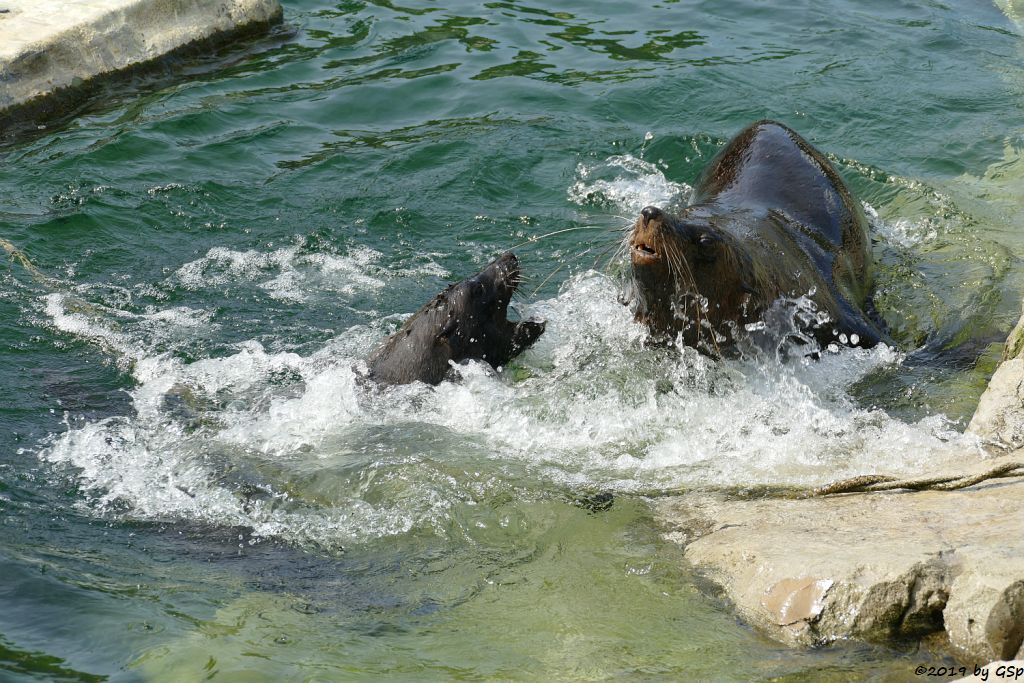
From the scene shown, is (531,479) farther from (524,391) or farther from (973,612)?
(973,612)

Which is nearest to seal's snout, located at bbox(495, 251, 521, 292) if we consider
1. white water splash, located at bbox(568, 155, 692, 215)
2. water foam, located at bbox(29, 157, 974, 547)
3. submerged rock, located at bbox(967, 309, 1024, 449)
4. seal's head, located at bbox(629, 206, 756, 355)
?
water foam, located at bbox(29, 157, 974, 547)

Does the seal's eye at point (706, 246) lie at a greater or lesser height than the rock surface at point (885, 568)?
greater

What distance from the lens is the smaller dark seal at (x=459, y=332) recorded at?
5645 mm

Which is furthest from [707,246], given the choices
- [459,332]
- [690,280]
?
[459,332]

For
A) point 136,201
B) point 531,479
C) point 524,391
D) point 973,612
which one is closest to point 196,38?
point 136,201

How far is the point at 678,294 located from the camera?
17.1ft

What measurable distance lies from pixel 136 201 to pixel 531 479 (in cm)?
450

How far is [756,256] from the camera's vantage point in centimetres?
545

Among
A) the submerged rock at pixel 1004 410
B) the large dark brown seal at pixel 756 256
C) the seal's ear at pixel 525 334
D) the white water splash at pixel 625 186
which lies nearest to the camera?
the submerged rock at pixel 1004 410

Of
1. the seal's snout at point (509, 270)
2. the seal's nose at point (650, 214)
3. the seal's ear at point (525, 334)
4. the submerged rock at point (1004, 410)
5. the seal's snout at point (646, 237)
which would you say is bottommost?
the seal's ear at point (525, 334)

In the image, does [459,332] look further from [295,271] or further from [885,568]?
[885,568]

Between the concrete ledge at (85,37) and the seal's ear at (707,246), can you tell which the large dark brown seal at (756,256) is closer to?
the seal's ear at (707,246)

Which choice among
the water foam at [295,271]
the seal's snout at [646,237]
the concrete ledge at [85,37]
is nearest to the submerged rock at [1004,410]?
the seal's snout at [646,237]

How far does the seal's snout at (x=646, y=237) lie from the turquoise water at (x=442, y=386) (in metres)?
0.65
